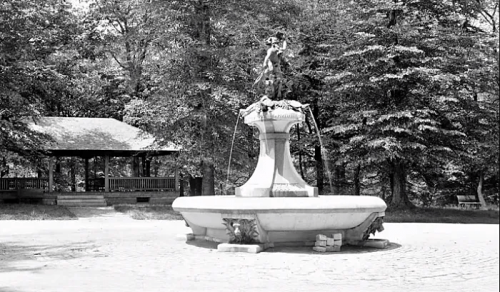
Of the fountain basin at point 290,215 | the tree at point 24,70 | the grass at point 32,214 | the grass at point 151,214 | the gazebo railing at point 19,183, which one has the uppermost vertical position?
the tree at point 24,70

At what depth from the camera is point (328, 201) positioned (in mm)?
11664

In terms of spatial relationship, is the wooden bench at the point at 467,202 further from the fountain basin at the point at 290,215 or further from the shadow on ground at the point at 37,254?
the shadow on ground at the point at 37,254

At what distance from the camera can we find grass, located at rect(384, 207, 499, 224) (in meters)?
24.2

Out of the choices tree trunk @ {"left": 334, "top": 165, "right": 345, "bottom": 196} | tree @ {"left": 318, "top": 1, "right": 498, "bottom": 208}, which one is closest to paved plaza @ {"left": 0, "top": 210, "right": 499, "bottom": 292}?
tree @ {"left": 318, "top": 1, "right": 498, "bottom": 208}

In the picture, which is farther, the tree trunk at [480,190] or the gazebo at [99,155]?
the tree trunk at [480,190]

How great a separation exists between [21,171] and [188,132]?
87.9 ft

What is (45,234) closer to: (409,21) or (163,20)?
(163,20)

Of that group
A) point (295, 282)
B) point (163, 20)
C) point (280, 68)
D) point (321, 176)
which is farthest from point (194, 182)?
point (295, 282)

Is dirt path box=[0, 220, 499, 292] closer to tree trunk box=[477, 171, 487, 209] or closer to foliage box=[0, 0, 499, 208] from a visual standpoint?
foliage box=[0, 0, 499, 208]

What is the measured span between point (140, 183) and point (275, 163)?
23469mm

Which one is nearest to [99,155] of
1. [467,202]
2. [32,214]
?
[32,214]

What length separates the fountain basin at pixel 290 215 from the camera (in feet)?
36.2

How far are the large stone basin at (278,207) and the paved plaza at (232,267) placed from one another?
433mm

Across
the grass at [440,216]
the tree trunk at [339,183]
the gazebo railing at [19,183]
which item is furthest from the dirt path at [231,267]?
the tree trunk at [339,183]
